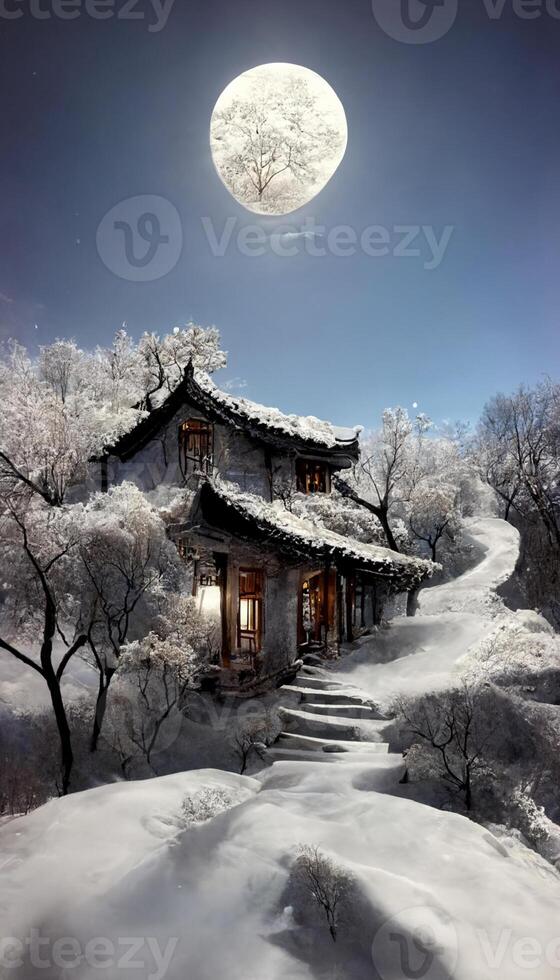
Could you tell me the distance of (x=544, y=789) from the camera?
6.15m

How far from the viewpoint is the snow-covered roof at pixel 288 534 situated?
→ 10.6 m

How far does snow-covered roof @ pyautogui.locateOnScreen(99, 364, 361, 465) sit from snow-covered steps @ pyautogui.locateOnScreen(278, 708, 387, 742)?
7.47 meters

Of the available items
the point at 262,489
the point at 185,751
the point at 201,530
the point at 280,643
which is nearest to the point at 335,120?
the point at 201,530

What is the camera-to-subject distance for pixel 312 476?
16.0m

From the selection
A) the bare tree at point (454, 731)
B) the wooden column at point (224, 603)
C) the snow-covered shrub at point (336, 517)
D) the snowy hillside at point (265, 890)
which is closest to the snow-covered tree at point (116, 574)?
the wooden column at point (224, 603)

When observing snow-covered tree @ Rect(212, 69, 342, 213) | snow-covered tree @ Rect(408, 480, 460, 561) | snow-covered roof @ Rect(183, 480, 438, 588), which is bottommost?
snow-covered roof @ Rect(183, 480, 438, 588)

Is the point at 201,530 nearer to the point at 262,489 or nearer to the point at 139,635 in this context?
the point at 139,635

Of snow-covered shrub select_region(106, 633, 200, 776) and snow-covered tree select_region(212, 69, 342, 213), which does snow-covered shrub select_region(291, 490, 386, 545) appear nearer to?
snow-covered shrub select_region(106, 633, 200, 776)

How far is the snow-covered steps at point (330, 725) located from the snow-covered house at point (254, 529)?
155 centimetres

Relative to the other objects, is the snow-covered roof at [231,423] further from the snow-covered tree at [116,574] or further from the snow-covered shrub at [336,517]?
the snow-covered tree at [116,574]

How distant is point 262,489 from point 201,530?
3.91 meters

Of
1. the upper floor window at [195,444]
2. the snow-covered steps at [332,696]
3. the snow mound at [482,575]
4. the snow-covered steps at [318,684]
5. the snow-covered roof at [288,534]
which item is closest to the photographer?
the snow-covered steps at [332,696]

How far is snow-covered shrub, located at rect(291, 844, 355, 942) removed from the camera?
12.3ft

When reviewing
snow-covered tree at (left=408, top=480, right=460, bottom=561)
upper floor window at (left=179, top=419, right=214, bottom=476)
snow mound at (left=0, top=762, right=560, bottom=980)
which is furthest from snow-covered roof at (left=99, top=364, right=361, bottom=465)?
snow mound at (left=0, top=762, right=560, bottom=980)
